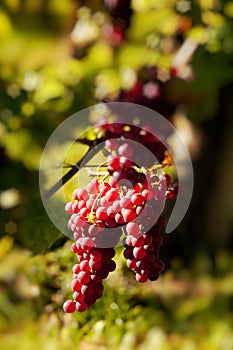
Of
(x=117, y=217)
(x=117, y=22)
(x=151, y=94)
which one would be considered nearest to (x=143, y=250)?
(x=117, y=217)

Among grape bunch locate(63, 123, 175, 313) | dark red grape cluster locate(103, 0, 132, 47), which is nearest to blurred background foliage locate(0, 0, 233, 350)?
dark red grape cluster locate(103, 0, 132, 47)

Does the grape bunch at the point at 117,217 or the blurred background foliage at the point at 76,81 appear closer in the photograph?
the grape bunch at the point at 117,217

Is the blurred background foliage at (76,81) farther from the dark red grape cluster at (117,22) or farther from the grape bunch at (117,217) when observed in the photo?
the grape bunch at (117,217)

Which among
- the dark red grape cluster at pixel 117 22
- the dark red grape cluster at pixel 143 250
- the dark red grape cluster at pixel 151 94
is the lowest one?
the dark red grape cluster at pixel 143 250

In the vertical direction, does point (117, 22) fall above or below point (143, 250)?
above

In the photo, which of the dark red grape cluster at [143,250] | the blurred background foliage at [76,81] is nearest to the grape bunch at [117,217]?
the dark red grape cluster at [143,250]

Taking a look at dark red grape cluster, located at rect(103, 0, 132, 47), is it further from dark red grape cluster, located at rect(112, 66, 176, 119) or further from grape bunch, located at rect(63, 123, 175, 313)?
grape bunch, located at rect(63, 123, 175, 313)

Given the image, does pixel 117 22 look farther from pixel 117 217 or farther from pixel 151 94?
pixel 117 217

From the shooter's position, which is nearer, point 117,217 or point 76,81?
point 117,217
